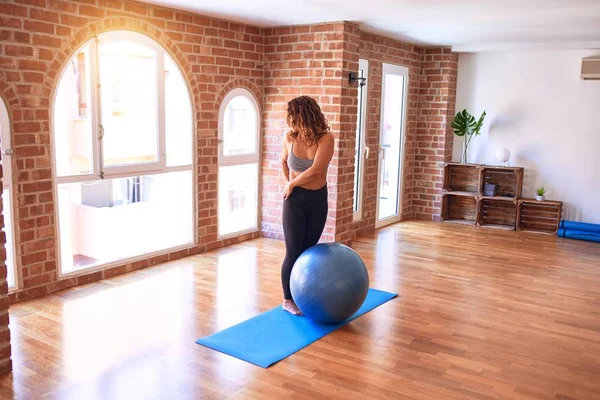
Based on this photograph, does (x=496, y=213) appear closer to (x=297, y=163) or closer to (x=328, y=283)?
(x=297, y=163)

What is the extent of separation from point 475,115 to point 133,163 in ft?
15.5

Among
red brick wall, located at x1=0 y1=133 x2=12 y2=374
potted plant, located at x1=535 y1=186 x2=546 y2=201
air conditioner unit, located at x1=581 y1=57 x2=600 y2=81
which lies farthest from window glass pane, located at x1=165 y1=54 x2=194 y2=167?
air conditioner unit, located at x1=581 y1=57 x2=600 y2=81

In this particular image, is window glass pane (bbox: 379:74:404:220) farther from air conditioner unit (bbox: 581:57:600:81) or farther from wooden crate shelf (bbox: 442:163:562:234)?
air conditioner unit (bbox: 581:57:600:81)

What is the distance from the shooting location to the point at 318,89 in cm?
561

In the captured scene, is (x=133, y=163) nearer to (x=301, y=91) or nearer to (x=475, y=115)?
(x=301, y=91)

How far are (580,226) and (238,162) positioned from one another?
4148mm

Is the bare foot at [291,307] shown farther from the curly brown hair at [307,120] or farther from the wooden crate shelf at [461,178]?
the wooden crate shelf at [461,178]

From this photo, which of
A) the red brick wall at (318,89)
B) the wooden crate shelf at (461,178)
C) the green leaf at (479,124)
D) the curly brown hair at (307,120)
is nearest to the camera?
the curly brown hair at (307,120)

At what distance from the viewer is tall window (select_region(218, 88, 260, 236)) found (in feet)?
18.8

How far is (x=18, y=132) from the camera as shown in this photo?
385 cm

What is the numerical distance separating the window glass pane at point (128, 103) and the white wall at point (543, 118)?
175 inches

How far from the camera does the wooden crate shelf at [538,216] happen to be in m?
6.97

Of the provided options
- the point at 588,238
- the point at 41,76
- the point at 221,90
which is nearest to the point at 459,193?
the point at 588,238

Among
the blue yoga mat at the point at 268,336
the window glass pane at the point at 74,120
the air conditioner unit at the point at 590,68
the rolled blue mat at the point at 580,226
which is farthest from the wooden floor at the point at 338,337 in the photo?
the air conditioner unit at the point at 590,68
